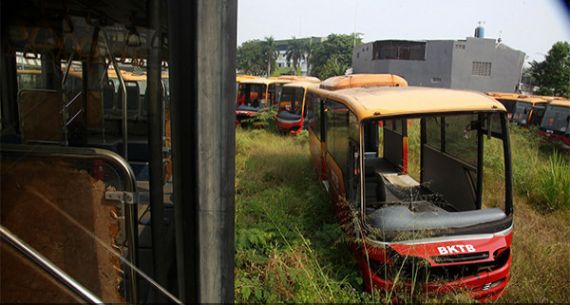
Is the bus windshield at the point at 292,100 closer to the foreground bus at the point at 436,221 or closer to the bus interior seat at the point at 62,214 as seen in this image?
the foreground bus at the point at 436,221

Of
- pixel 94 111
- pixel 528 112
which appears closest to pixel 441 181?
pixel 94 111

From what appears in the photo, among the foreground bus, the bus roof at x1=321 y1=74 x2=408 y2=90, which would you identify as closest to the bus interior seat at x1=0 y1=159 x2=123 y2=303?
the foreground bus

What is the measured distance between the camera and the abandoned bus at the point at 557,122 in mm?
14625

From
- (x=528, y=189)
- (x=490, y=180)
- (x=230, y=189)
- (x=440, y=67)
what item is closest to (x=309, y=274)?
(x=230, y=189)

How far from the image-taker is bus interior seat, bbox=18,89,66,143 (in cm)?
370

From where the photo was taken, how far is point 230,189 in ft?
5.20

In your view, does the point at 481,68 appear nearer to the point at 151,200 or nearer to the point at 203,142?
the point at 151,200

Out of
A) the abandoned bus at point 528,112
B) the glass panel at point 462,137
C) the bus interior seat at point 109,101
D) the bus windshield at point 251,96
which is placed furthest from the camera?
the bus windshield at point 251,96

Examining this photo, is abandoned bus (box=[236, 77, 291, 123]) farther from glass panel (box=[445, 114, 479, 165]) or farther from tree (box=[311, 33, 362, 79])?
tree (box=[311, 33, 362, 79])

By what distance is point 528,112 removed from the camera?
19172 mm

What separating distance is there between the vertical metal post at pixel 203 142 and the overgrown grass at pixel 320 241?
7.22 ft

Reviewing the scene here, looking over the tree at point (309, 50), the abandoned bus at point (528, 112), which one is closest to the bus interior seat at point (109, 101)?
the abandoned bus at point (528, 112)

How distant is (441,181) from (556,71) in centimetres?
3624

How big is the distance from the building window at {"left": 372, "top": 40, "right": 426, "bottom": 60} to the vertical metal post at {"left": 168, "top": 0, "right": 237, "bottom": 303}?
41850mm
